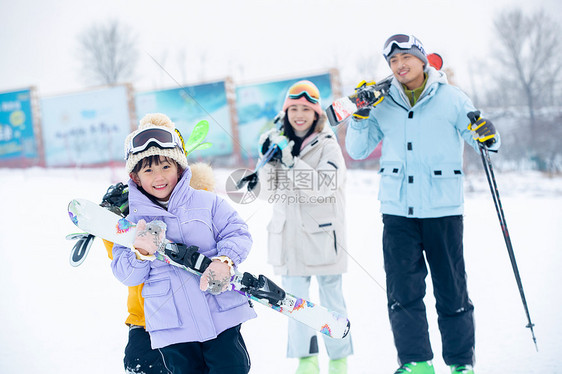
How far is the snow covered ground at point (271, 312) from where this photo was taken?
2773 millimetres

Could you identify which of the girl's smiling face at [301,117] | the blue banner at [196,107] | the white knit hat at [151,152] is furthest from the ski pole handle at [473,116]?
the blue banner at [196,107]

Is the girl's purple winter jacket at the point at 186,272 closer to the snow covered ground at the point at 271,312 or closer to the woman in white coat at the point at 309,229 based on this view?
the snow covered ground at the point at 271,312

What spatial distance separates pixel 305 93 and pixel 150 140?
1404mm

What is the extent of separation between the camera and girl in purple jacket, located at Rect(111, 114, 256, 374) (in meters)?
1.65

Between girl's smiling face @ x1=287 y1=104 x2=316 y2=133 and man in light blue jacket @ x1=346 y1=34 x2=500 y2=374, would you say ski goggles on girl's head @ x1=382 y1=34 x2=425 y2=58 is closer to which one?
man in light blue jacket @ x1=346 y1=34 x2=500 y2=374

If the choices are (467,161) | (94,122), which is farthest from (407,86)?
(94,122)

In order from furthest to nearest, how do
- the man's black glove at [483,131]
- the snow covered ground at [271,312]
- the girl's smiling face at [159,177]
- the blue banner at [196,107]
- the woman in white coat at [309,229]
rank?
the blue banner at [196,107] → the snow covered ground at [271,312] → the woman in white coat at [309,229] → the man's black glove at [483,131] → the girl's smiling face at [159,177]

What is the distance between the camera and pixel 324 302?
266cm

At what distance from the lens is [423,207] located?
2266 mm

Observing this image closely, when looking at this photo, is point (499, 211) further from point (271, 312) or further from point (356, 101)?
point (271, 312)

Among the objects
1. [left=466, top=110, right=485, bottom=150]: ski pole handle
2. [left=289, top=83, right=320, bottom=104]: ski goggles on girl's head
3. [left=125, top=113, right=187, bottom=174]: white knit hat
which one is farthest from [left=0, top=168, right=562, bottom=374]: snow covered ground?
[left=466, top=110, right=485, bottom=150]: ski pole handle

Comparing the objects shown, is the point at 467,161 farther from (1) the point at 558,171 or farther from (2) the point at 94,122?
(2) the point at 94,122

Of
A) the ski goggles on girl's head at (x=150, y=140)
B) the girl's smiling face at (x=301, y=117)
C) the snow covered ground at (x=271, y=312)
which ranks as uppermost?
the girl's smiling face at (x=301, y=117)

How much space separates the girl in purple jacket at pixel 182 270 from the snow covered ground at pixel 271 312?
75 centimetres
